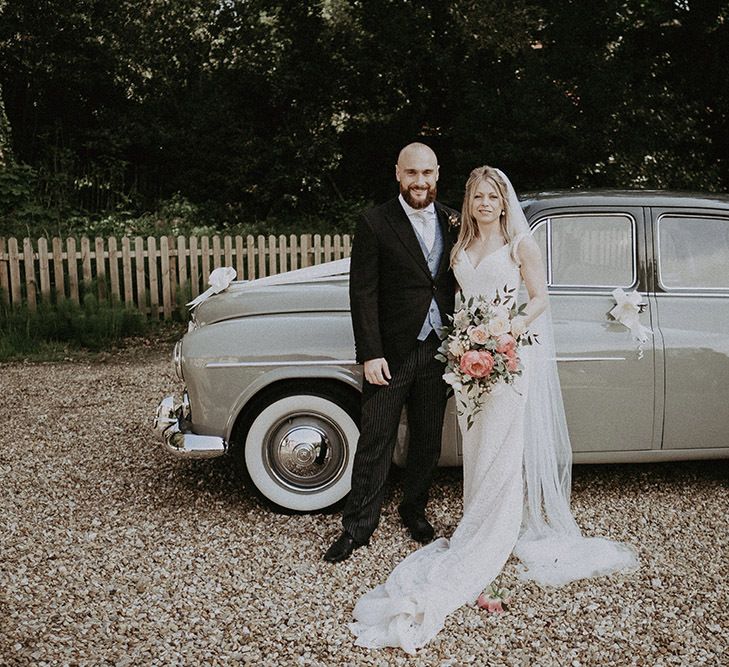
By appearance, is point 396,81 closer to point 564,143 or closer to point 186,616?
point 564,143

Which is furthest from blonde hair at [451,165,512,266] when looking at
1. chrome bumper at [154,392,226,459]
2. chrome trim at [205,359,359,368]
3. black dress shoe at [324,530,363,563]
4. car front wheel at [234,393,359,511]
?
chrome bumper at [154,392,226,459]

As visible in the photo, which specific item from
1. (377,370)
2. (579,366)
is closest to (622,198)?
(579,366)

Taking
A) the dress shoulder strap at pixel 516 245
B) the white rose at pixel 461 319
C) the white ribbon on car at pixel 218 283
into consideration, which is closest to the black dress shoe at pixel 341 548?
the white rose at pixel 461 319

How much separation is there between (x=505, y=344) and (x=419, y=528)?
117 cm

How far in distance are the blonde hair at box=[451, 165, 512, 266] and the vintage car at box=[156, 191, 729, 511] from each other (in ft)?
1.77

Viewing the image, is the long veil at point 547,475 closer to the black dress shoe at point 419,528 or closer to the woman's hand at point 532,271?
the woman's hand at point 532,271

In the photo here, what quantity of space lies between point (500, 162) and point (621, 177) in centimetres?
199

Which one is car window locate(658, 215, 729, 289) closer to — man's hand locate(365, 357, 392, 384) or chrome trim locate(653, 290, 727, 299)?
chrome trim locate(653, 290, 727, 299)

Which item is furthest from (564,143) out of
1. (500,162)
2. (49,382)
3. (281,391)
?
(281,391)

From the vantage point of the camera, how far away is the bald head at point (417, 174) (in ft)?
12.6

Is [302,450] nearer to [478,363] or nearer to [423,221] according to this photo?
[478,363]

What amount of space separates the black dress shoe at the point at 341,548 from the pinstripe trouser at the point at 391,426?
28 millimetres

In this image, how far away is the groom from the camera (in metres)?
3.92

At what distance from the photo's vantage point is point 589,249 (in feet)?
14.8
